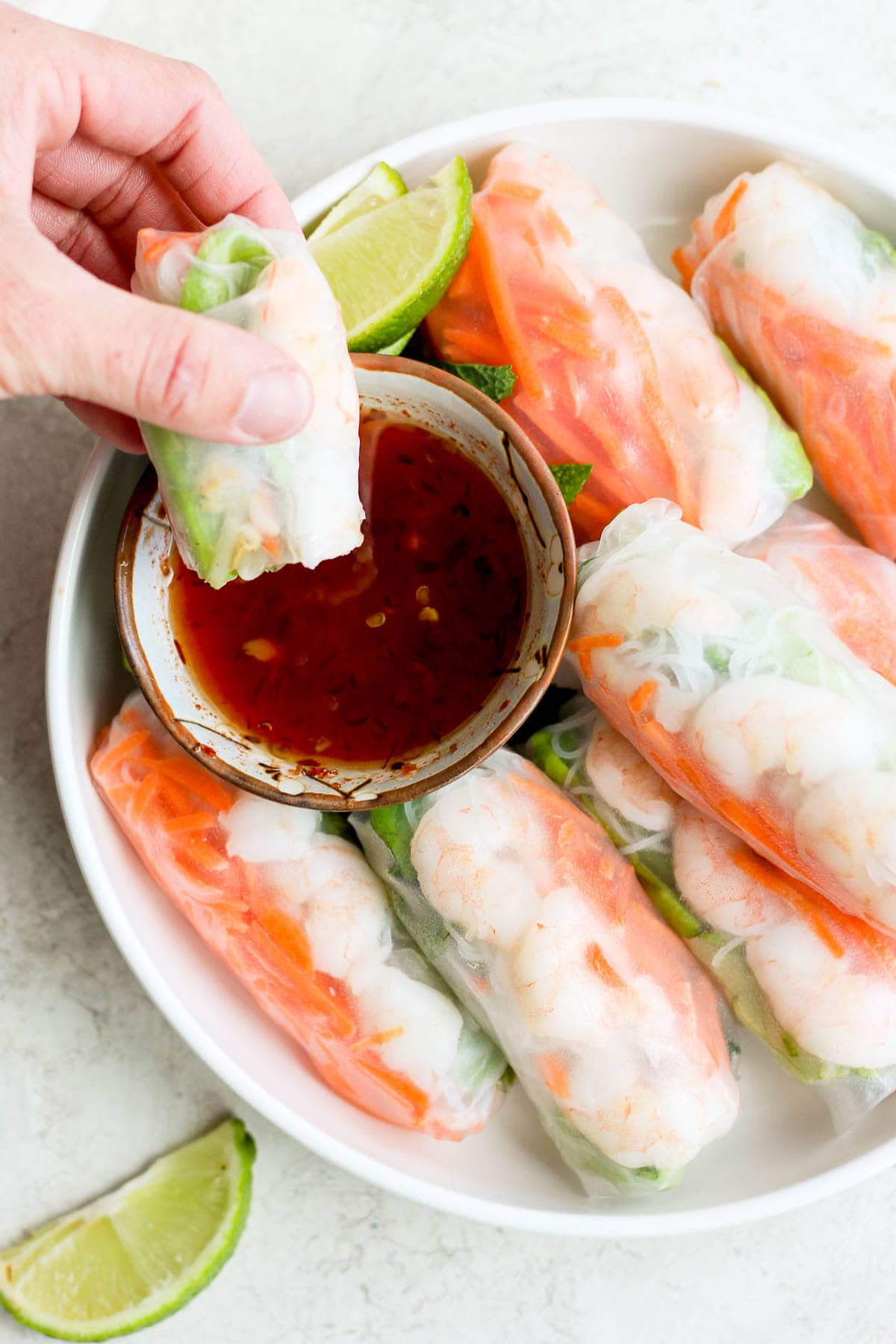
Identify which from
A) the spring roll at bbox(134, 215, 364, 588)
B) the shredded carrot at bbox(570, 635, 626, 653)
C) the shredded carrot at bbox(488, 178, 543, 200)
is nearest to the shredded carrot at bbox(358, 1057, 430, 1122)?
the shredded carrot at bbox(570, 635, 626, 653)

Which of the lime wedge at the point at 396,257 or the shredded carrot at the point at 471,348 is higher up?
the lime wedge at the point at 396,257

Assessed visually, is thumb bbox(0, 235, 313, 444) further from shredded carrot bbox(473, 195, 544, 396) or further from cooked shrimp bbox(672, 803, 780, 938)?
cooked shrimp bbox(672, 803, 780, 938)

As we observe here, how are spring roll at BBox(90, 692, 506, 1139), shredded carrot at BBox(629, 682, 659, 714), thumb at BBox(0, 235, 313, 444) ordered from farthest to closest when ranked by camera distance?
1. spring roll at BBox(90, 692, 506, 1139)
2. shredded carrot at BBox(629, 682, 659, 714)
3. thumb at BBox(0, 235, 313, 444)

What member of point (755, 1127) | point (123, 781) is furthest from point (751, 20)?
point (755, 1127)

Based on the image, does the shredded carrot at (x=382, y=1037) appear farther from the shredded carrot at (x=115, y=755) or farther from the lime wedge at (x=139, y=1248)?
the shredded carrot at (x=115, y=755)

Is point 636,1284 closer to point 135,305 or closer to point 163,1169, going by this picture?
point 163,1169

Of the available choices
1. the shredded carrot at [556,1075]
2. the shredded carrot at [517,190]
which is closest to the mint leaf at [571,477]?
the shredded carrot at [517,190]
